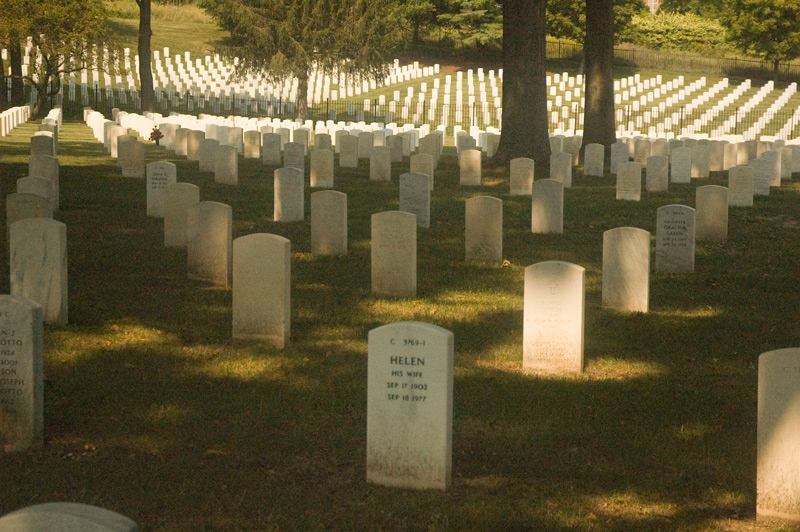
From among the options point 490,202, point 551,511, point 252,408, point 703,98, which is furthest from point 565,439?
point 703,98

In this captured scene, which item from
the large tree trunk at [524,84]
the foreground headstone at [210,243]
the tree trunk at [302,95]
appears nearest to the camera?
the foreground headstone at [210,243]

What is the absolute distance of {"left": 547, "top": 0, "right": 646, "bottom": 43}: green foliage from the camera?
6781cm

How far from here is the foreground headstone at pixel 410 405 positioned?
5695 mm

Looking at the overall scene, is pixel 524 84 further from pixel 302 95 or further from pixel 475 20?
pixel 475 20

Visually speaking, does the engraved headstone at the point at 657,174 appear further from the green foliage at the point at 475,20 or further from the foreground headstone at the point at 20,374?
the green foliage at the point at 475,20

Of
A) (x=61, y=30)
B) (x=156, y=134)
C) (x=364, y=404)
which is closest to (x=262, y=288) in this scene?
(x=364, y=404)

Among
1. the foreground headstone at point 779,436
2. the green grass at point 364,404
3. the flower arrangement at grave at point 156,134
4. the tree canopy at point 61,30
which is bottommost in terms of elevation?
the green grass at point 364,404

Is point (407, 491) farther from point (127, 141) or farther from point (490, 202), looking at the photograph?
point (127, 141)

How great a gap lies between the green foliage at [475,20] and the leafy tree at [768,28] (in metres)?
14.9

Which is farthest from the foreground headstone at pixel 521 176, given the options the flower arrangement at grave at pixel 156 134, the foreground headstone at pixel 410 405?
the foreground headstone at pixel 410 405

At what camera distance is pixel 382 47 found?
5006 cm

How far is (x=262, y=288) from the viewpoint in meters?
8.68

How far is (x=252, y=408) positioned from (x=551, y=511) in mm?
2469

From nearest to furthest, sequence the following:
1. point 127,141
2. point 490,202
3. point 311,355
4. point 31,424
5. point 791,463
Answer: point 791,463 < point 31,424 < point 311,355 < point 490,202 < point 127,141
